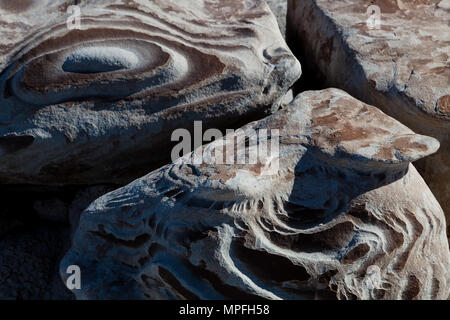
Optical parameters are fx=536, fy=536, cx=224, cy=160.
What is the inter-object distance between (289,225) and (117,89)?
0.49 metres

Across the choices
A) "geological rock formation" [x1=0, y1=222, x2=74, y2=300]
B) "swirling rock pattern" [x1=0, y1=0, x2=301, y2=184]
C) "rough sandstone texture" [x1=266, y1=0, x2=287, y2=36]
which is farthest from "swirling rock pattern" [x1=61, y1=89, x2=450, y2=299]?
"rough sandstone texture" [x1=266, y1=0, x2=287, y2=36]

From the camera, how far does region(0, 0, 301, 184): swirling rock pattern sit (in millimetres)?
1145

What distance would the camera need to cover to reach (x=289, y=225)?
0.91m

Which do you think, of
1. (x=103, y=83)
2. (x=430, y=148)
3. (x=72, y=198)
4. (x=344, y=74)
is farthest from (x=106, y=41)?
(x=430, y=148)

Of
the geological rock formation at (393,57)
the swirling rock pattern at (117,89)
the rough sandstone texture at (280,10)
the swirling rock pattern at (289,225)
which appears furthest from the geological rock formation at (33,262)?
the rough sandstone texture at (280,10)

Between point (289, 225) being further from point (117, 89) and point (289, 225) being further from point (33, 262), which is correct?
point (33, 262)

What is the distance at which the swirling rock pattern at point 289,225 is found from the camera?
2.92 feet

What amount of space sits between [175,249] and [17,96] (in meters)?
0.53

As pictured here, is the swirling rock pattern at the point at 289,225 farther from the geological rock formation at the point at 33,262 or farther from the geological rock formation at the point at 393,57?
the geological rock formation at the point at 33,262

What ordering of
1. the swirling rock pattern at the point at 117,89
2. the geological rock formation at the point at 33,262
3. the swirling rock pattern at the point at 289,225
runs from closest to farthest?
1. the swirling rock pattern at the point at 289,225
2. the swirling rock pattern at the point at 117,89
3. the geological rock formation at the point at 33,262

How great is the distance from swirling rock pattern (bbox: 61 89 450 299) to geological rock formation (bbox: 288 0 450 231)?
0.68ft

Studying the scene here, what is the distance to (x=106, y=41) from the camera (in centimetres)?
121

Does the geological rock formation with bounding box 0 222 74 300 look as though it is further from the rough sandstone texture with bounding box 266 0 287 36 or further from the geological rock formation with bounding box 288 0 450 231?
the rough sandstone texture with bounding box 266 0 287 36

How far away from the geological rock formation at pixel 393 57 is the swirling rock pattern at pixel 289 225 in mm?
206
